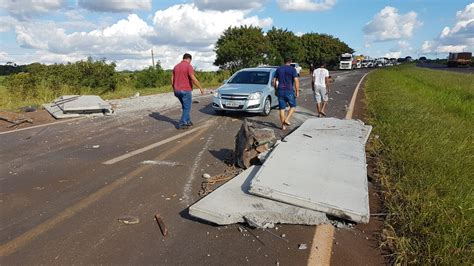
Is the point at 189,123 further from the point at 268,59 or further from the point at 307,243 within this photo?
the point at 268,59

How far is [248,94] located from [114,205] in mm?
7360

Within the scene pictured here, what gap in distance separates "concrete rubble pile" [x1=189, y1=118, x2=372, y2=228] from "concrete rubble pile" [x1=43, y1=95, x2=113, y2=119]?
8.44 metres

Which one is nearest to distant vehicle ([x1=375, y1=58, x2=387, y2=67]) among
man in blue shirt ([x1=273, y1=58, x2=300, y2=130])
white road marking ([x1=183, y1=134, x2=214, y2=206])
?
man in blue shirt ([x1=273, y1=58, x2=300, y2=130])

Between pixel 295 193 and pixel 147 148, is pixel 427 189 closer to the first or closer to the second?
pixel 295 193

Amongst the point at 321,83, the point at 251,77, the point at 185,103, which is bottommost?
the point at 185,103

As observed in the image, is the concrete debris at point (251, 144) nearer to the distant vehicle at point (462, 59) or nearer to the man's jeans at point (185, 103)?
the man's jeans at point (185, 103)

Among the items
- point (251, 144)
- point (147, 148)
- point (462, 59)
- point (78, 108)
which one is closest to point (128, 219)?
point (251, 144)

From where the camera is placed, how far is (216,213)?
13.0ft

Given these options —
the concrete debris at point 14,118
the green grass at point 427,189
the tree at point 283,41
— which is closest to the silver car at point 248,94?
the green grass at point 427,189

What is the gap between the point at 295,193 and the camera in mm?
4156

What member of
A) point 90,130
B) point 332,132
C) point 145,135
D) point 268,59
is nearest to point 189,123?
point 145,135

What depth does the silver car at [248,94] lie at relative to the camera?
1139cm

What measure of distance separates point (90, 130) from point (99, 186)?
481 cm

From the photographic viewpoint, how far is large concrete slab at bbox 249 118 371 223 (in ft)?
13.2
